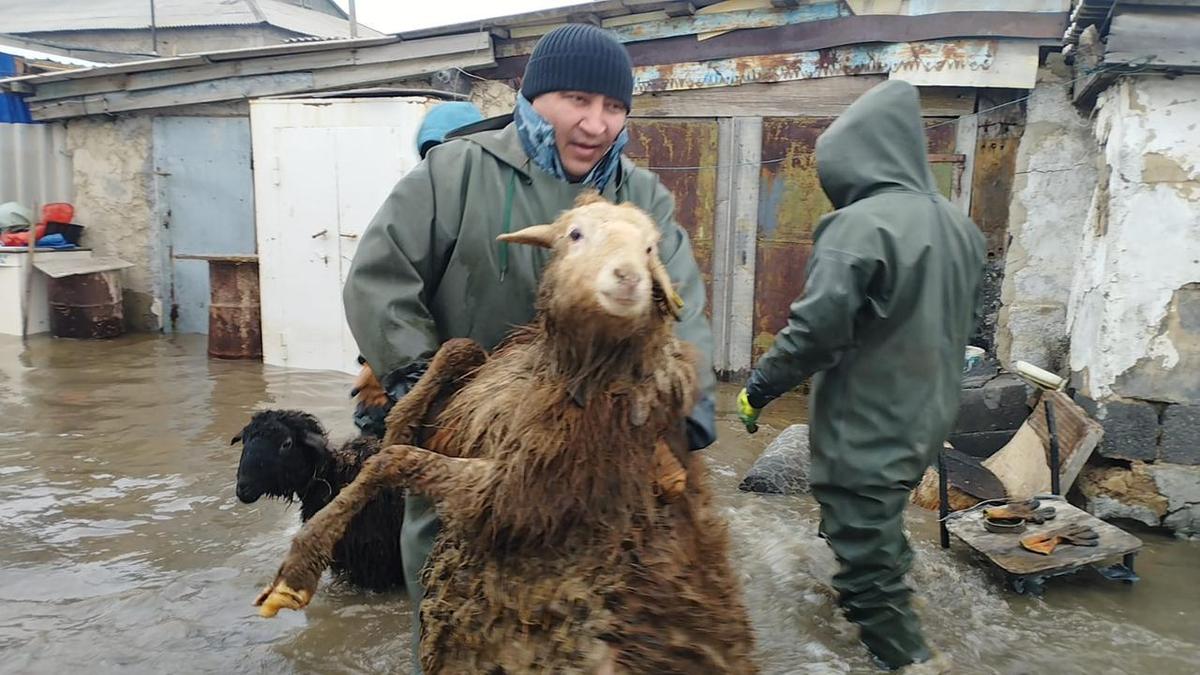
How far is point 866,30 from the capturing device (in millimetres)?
7355

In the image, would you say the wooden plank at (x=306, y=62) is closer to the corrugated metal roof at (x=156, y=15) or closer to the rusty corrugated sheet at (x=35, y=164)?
the rusty corrugated sheet at (x=35, y=164)

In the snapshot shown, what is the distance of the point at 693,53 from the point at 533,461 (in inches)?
270

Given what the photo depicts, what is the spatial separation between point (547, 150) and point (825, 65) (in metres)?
5.93

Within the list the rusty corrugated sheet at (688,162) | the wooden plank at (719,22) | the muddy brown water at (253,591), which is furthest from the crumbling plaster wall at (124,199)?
the rusty corrugated sheet at (688,162)

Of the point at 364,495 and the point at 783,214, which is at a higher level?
the point at 783,214

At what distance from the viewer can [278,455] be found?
418cm

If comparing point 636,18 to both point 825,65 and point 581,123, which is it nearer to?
point 825,65

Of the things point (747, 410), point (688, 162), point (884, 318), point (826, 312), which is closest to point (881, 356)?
point (884, 318)

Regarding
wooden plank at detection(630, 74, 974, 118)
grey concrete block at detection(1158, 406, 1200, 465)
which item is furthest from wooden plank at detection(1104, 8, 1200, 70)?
wooden plank at detection(630, 74, 974, 118)

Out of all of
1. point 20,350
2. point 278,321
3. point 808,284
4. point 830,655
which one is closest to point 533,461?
point 808,284

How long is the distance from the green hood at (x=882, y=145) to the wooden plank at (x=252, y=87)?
564 cm

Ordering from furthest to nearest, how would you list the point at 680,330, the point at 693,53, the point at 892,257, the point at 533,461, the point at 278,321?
the point at 278,321 < the point at 693,53 < the point at 892,257 < the point at 680,330 < the point at 533,461

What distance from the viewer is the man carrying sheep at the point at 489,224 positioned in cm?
237

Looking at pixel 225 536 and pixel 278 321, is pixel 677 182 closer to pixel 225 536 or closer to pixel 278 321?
pixel 278 321
